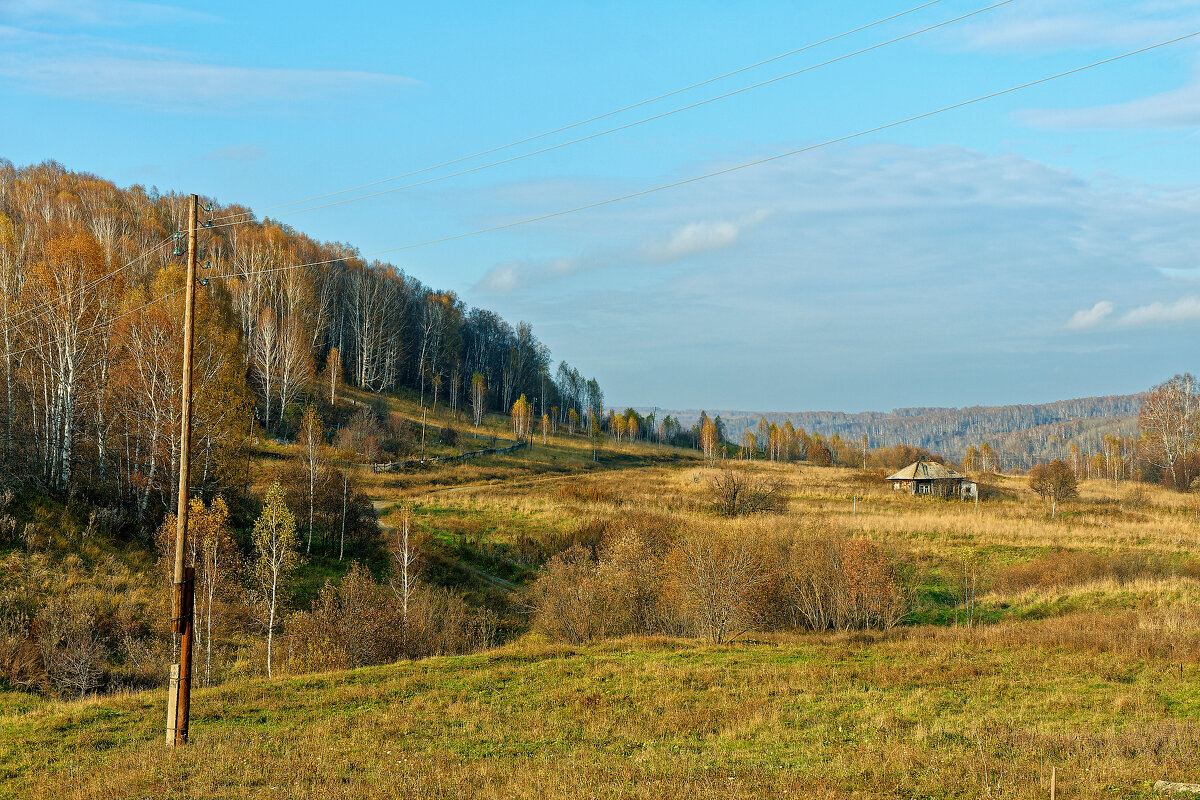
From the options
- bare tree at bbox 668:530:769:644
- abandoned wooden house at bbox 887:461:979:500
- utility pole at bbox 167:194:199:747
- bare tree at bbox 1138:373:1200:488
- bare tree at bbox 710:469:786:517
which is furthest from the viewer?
bare tree at bbox 1138:373:1200:488

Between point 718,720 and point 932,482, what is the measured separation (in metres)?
60.1

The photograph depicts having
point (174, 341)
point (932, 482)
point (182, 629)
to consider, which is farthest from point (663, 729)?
point (932, 482)

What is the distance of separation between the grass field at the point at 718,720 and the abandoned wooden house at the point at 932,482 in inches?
1402

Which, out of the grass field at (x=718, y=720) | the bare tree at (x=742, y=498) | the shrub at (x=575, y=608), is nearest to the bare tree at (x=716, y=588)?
the grass field at (x=718, y=720)

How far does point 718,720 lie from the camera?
1359cm

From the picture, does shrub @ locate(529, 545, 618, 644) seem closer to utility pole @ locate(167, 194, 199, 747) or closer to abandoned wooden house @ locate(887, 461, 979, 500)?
utility pole @ locate(167, 194, 199, 747)

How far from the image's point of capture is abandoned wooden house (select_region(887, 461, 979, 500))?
6481 cm

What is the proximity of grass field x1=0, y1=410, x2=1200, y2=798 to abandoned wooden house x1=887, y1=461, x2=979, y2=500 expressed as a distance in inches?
1402

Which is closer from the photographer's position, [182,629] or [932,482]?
[182,629]

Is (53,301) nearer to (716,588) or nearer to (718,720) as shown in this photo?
(716,588)

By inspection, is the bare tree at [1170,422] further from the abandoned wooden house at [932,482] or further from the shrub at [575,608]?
the shrub at [575,608]

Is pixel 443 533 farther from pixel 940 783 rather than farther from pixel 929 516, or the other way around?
pixel 940 783

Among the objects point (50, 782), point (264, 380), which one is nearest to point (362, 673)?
point (50, 782)

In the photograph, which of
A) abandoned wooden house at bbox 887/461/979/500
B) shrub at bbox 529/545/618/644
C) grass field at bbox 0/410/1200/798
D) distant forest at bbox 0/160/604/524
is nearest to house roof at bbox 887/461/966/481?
abandoned wooden house at bbox 887/461/979/500
